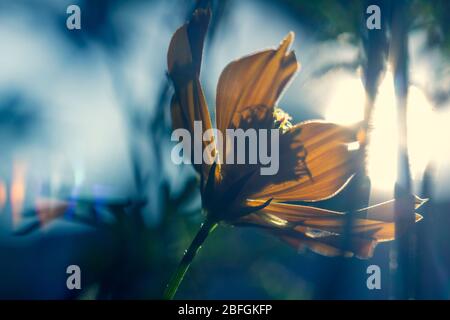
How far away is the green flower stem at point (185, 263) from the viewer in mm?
457

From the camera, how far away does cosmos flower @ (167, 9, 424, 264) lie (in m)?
0.48

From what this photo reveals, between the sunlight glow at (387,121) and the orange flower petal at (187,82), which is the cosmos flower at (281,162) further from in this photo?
the sunlight glow at (387,121)

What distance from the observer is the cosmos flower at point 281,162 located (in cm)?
48

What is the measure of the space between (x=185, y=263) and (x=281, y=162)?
157 millimetres

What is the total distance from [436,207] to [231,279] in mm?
328

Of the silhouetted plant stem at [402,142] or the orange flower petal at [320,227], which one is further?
the silhouetted plant stem at [402,142]

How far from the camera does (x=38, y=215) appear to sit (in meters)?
0.66

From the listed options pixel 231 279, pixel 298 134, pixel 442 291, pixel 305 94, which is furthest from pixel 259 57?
pixel 442 291

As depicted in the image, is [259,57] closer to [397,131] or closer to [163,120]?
[163,120]

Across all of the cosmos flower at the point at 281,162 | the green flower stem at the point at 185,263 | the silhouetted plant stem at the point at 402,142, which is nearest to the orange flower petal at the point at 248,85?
the cosmos flower at the point at 281,162

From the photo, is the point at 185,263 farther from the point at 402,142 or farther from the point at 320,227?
the point at 402,142

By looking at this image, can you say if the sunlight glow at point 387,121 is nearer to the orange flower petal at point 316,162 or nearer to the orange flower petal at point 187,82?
the orange flower petal at point 316,162

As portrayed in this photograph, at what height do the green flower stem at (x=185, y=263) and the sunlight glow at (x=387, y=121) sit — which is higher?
the sunlight glow at (x=387, y=121)

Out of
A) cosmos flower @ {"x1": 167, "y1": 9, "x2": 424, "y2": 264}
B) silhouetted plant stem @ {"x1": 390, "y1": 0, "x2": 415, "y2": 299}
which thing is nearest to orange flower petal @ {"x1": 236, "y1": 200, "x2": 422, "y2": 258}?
cosmos flower @ {"x1": 167, "y1": 9, "x2": 424, "y2": 264}
